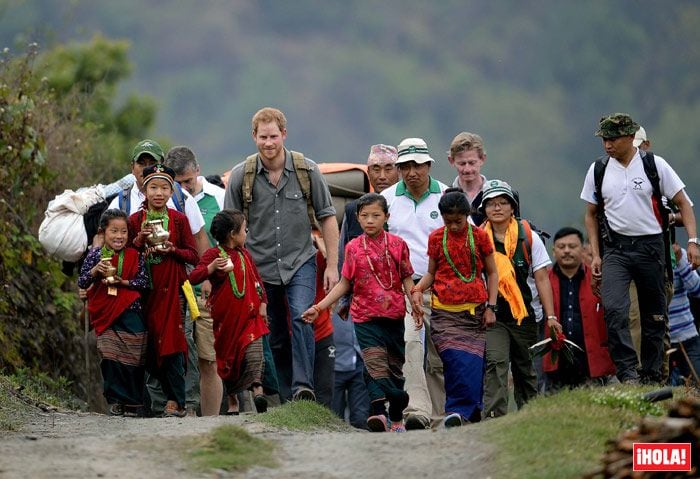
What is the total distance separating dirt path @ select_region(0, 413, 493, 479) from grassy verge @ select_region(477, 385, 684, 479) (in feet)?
0.55

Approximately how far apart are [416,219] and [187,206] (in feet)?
6.25

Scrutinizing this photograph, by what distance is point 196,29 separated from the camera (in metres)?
151

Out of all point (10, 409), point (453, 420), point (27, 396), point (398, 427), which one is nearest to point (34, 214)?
point (27, 396)

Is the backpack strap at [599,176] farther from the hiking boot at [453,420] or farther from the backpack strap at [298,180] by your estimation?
the hiking boot at [453,420]

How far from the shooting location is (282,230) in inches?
505

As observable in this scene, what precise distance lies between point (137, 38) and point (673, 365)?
420 feet

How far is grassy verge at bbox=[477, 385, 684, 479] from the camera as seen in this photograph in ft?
27.7

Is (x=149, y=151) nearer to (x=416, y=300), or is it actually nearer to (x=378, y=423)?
(x=416, y=300)

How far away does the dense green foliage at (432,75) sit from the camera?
10344 cm

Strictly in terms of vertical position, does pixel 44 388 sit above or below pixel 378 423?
above

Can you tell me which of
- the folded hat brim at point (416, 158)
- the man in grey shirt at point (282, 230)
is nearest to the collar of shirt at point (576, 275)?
the folded hat brim at point (416, 158)

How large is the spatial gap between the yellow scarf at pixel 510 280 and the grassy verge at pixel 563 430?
1.74 m

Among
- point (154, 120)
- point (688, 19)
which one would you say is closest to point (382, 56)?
point (688, 19)

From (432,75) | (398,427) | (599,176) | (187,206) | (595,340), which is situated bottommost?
(398,427)
